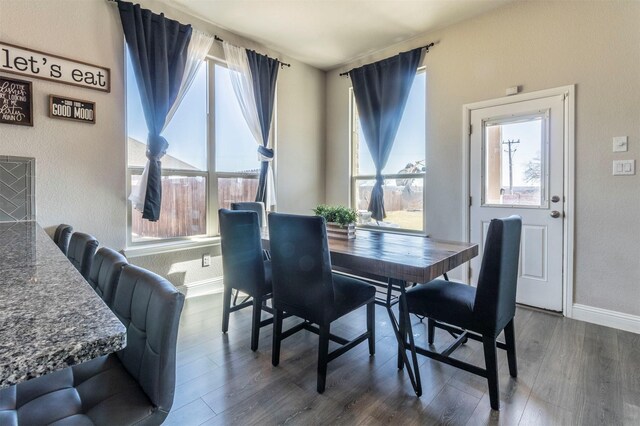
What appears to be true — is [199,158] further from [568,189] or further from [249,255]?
[568,189]

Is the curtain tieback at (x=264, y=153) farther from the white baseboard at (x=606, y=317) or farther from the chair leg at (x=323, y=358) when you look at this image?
the white baseboard at (x=606, y=317)

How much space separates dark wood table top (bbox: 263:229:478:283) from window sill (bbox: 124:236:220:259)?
119cm

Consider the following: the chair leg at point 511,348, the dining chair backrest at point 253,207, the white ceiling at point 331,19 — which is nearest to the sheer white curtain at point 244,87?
the white ceiling at point 331,19

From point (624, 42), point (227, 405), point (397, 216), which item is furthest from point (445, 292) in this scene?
point (624, 42)

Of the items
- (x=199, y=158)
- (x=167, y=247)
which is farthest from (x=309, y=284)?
(x=199, y=158)

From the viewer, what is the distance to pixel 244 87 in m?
3.72

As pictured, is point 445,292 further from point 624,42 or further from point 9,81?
point 9,81

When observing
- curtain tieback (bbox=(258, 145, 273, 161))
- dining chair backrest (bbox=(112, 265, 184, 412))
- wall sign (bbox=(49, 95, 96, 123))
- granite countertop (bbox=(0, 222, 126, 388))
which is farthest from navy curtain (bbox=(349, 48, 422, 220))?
granite countertop (bbox=(0, 222, 126, 388))

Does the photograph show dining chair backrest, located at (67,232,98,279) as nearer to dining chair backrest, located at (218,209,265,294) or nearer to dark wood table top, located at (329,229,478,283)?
dining chair backrest, located at (218,209,265,294)

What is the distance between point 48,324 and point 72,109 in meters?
2.72

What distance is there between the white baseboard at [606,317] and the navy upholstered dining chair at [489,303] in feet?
4.53

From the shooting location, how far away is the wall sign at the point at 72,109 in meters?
2.50

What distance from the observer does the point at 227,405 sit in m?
1.74

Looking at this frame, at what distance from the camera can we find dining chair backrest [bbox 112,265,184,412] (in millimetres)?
852
